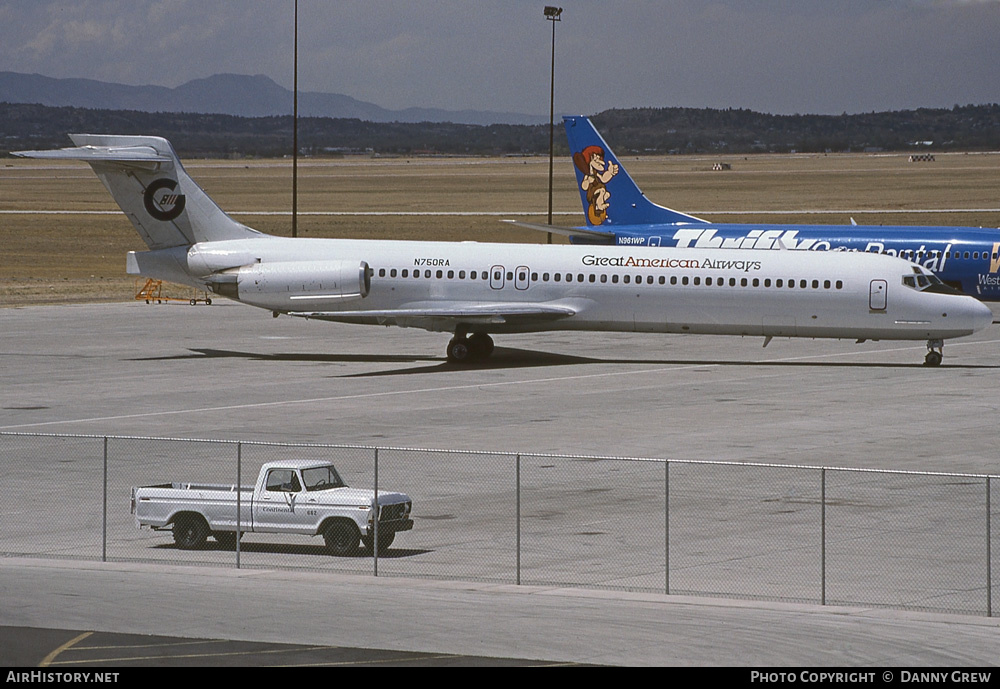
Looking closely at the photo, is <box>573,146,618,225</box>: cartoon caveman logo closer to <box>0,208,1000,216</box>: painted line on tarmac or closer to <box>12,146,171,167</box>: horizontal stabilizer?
<box>12,146,171,167</box>: horizontal stabilizer

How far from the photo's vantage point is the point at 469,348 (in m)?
45.8

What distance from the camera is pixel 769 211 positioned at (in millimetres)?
142750

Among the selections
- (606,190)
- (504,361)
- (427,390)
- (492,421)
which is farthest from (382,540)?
(606,190)

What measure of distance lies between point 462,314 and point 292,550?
2232cm

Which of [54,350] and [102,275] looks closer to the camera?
[54,350]

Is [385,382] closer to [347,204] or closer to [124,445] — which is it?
[124,445]

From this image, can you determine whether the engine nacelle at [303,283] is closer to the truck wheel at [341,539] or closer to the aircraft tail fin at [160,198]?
the aircraft tail fin at [160,198]

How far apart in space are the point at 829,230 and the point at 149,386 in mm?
28449

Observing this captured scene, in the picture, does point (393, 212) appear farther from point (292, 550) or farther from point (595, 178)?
point (292, 550)

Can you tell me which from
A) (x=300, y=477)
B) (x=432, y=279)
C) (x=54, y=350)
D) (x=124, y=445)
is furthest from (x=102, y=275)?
(x=300, y=477)

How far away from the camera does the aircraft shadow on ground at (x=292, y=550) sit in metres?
21.7

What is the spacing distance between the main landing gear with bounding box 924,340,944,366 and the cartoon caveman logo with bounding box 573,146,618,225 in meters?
21.1

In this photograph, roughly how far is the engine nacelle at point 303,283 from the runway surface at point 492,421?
1.91m

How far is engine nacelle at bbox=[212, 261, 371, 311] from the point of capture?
149 feet
